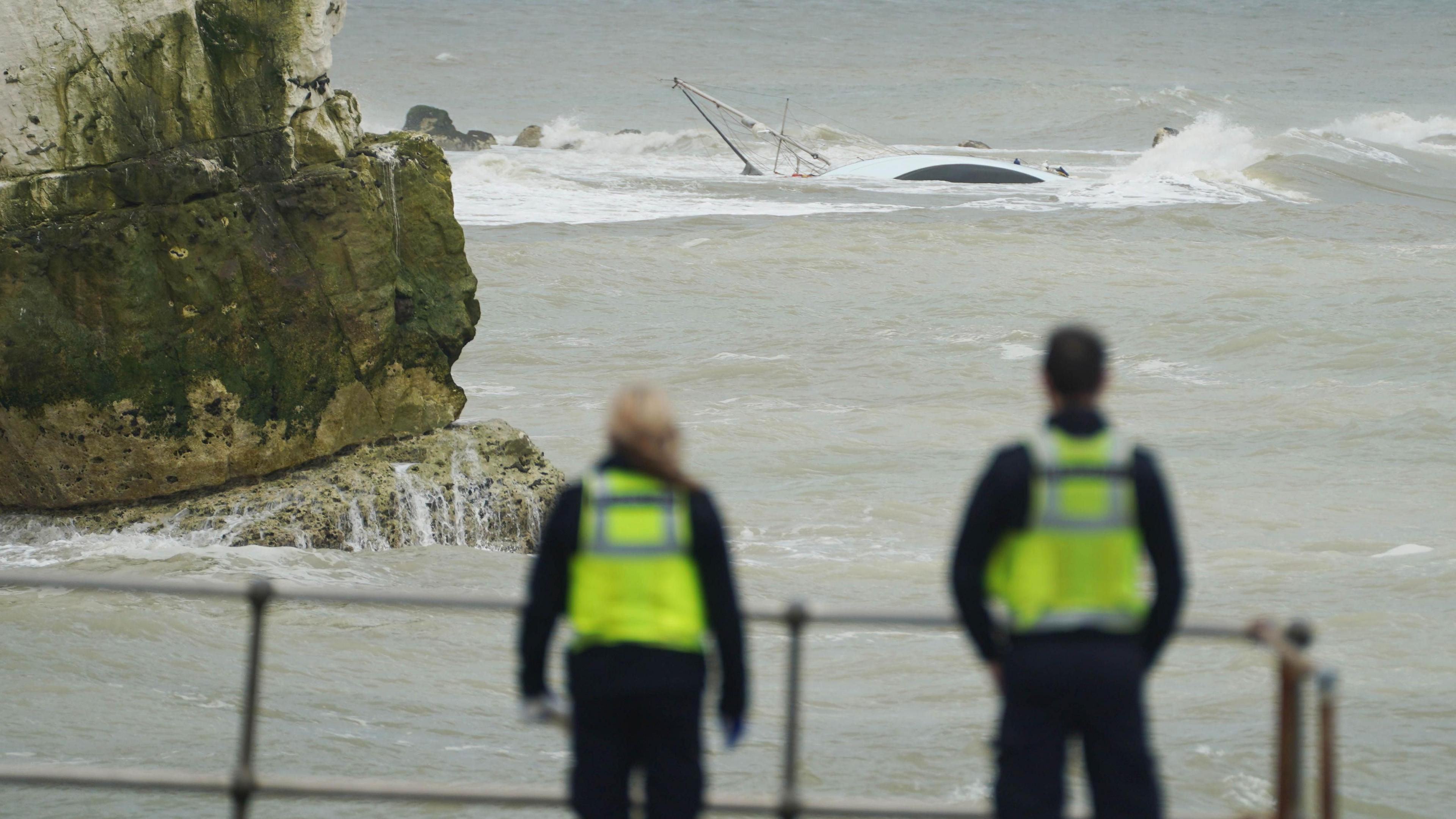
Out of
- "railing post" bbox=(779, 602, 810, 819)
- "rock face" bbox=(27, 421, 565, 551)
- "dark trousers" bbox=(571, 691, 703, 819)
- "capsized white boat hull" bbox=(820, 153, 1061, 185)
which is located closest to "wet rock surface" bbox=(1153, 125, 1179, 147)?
"capsized white boat hull" bbox=(820, 153, 1061, 185)

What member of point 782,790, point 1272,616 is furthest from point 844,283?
point 782,790

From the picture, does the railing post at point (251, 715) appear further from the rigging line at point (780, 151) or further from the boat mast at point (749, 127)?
the boat mast at point (749, 127)

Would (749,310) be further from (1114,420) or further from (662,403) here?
(662,403)

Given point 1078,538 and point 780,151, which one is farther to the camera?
point 780,151

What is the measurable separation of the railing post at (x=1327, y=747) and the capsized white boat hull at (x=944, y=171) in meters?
42.3

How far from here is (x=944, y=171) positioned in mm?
45625

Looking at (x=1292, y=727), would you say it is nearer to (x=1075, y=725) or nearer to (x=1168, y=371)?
(x=1075, y=725)

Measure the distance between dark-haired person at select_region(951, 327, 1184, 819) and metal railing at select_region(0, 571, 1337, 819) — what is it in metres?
0.16

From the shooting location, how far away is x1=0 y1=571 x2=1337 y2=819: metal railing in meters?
3.35

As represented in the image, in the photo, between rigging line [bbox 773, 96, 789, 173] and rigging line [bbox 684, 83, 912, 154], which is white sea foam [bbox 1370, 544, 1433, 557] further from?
rigging line [bbox 684, 83, 912, 154]

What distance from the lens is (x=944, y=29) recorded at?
109m

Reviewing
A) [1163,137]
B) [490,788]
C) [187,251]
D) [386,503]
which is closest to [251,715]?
[490,788]

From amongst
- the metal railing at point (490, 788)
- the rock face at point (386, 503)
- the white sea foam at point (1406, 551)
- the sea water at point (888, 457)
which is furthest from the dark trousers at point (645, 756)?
the white sea foam at point (1406, 551)

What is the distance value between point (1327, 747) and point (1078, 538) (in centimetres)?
65
